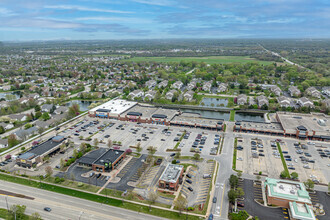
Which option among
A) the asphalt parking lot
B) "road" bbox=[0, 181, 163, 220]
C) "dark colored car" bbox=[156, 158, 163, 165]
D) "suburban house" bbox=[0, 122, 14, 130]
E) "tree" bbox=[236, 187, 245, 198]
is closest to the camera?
"road" bbox=[0, 181, 163, 220]

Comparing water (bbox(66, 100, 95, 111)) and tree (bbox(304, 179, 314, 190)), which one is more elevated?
water (bbox(66, 100, 95, 111))

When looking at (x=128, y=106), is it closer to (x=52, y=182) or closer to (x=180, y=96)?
(x=180, y=96)

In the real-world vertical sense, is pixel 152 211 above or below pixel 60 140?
below

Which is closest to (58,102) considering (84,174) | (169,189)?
(84,174)

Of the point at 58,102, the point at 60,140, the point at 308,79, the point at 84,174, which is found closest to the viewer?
the point at 84,174

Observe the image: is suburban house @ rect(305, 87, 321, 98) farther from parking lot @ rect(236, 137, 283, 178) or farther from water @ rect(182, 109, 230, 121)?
parking lot @ rect(236, 137, 283, 178)

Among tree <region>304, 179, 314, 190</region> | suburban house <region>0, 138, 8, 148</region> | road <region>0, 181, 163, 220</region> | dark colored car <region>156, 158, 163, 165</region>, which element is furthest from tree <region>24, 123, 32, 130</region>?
tree <region>304, 179, 314, 190</region>
